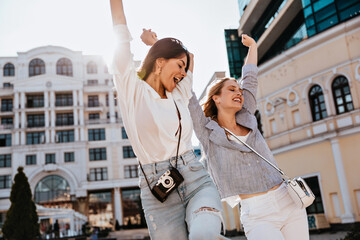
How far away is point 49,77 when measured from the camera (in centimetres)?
4906

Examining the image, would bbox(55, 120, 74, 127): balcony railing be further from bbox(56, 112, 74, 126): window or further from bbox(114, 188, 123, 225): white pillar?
bbox(114, 188, 123, 225): white pillar

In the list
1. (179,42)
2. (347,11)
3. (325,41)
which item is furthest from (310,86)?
(179,42)

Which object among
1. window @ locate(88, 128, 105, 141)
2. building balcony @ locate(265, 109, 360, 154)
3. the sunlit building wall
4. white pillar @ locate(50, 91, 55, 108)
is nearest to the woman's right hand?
building balcony @ locate(265, 109, 360, 154)

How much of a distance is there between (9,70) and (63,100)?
Result: 834 centimetres

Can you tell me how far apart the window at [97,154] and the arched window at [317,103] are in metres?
34.0

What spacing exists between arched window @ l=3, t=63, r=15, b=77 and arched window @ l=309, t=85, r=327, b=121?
42381 millimetres

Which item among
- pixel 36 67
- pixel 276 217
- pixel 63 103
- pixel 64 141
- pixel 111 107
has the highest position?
pixel 36 67

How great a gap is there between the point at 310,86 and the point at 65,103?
121 feet

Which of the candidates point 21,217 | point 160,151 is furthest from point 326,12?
point 160,151

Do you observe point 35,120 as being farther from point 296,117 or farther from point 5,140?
point 296,117

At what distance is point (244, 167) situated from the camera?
3.13 meters

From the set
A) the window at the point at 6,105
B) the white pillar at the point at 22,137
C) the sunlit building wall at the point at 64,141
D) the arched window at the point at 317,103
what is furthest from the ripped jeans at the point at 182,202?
the window at the point at 6,105

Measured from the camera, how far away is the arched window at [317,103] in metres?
18.4

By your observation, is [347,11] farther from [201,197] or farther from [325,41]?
[201,197]
